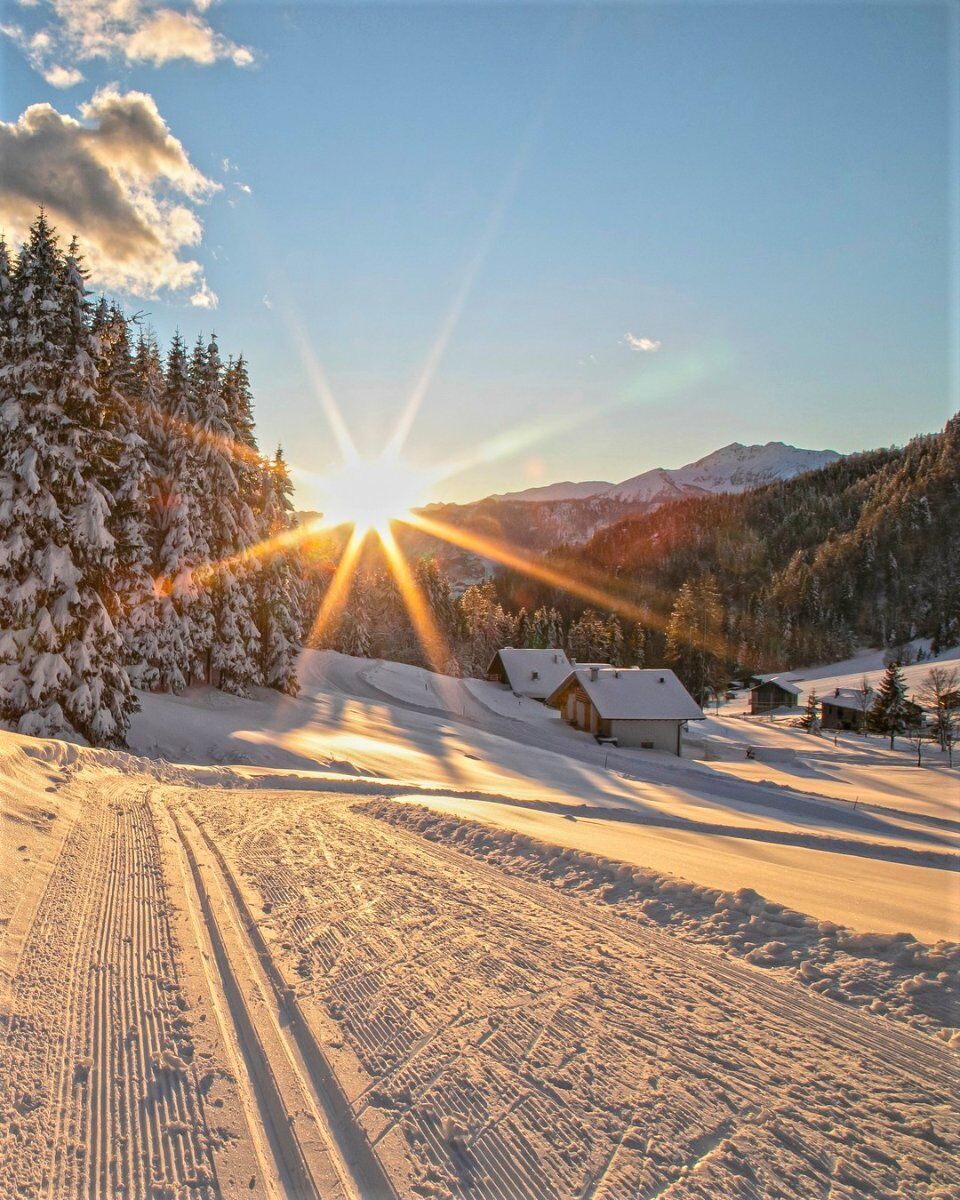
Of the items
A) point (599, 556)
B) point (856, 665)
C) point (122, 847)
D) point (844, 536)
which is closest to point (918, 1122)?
point (122, 847)

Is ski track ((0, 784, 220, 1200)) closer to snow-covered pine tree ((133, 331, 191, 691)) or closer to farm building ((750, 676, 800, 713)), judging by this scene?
snow-covered pine tree ((133, 331, 191, 691))

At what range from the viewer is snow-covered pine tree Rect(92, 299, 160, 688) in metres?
22.0

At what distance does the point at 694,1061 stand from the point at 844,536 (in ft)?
532

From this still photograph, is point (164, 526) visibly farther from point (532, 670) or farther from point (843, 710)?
point (843, 710)

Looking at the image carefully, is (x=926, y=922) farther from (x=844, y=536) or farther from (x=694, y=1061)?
(x=844, y=536)

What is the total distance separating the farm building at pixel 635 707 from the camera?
127 feet

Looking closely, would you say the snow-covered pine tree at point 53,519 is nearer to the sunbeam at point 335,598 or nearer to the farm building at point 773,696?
the sunbeam at point 335,598

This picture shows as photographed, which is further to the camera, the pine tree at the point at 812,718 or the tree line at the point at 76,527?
the pine tree at the point at 812,718

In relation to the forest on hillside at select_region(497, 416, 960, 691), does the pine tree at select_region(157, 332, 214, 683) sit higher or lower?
lower

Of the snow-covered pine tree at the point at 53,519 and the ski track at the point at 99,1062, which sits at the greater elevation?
the snow-covered pine tree at the point at 53,519

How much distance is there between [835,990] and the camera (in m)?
4.42

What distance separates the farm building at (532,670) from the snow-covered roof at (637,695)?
50.7ft

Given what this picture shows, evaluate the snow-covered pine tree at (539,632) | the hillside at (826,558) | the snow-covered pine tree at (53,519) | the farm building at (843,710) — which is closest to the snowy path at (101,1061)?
the snow-covered pine tree at (53,519)

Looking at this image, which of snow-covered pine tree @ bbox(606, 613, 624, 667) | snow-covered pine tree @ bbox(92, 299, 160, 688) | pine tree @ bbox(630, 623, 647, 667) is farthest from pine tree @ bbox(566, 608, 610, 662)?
snow-covered pine tree @ bbox(92, 299, 160, 688)
